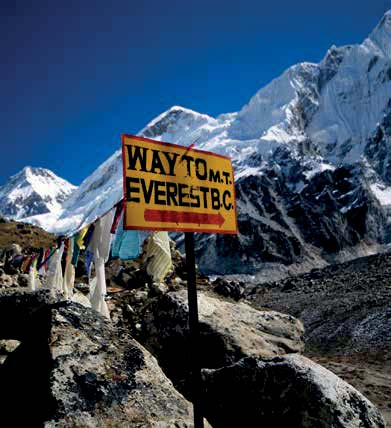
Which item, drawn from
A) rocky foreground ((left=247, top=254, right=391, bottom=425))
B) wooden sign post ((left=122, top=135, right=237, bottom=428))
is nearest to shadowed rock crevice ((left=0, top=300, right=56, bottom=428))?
wooden sign post ((left=122, top=135, right=237, bottom=428))

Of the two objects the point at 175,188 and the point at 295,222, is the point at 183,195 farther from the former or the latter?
the point at 295,222

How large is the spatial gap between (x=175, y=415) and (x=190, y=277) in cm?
197

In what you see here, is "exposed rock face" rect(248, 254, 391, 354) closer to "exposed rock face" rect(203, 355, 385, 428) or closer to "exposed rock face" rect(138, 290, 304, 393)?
"exposed rock face" rect(138, 290, 304, 393)

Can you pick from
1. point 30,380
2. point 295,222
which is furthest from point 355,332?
point 295,222

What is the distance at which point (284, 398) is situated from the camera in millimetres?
6434

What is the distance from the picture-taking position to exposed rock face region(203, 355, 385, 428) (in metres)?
6.09

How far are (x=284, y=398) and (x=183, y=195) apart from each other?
3426 millimetres

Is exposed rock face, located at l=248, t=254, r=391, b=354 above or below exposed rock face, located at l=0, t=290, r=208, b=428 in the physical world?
above

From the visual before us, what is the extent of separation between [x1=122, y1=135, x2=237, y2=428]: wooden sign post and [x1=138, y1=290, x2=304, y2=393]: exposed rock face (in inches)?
180

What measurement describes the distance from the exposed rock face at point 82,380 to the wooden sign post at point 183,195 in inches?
36.5

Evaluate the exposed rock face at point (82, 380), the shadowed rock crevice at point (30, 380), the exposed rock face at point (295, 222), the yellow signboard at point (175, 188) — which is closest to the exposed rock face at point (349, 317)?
the exposed rock face at point (82, 380)

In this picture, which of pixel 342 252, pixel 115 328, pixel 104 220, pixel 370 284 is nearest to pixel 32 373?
pixel 115 328

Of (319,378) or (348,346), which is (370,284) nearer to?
(348,346)

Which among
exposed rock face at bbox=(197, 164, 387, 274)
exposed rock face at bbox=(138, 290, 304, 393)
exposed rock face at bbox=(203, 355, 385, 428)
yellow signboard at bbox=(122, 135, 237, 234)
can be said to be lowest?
exposed rock face at bbox=(203, 355, 385, 428)
